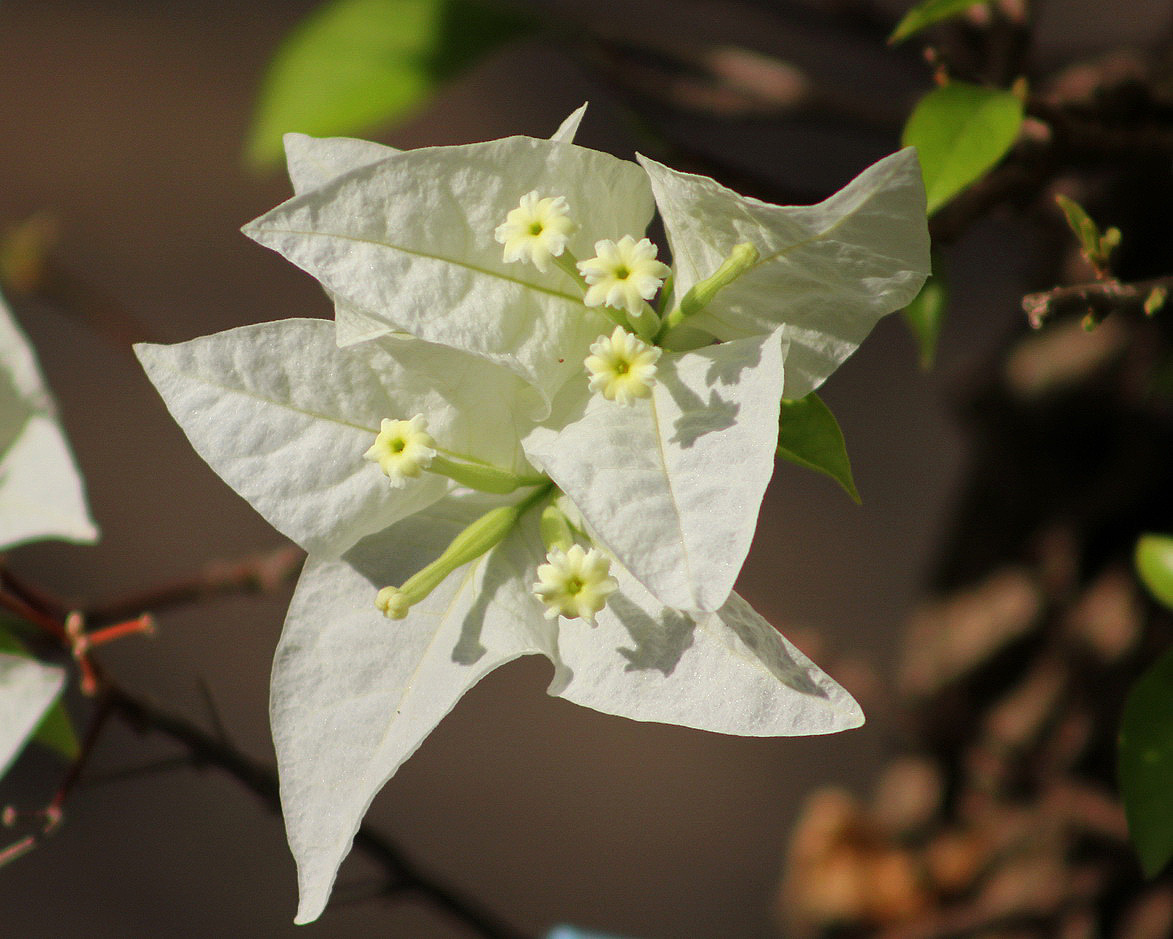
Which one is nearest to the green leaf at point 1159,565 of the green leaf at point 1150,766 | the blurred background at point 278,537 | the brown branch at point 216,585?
the green leaf at point 1150,766

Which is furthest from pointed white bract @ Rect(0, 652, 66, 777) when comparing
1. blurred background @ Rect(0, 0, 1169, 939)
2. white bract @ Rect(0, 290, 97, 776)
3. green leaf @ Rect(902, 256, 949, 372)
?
blurred background @ Rect(0, 0, 1169, 939)

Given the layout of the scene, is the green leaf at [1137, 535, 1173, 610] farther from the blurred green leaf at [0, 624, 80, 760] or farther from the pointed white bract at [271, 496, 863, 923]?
the blurred green leaf at [0, 624, 80, 760]

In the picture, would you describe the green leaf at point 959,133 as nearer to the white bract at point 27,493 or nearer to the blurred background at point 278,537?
the white bract at point 27,493

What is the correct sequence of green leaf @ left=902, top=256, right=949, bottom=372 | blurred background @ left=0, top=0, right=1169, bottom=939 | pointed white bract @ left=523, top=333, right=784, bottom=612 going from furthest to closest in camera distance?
blurred background @ left=0, top=0, right=1169, bottom=939 → green leaf @ left=902, top=256, right=949, bottom=372 → pointed white bract @ left=523, top=333, right=784, bottom=612

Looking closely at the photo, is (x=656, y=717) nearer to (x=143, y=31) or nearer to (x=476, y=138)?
(x=476, y=138)

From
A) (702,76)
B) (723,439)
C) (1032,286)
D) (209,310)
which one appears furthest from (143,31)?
(723,439)

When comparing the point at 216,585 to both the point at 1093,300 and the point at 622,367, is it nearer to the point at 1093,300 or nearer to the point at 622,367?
the point at 622,367

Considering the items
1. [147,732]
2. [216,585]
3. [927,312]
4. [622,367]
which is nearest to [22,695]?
[147,732]
